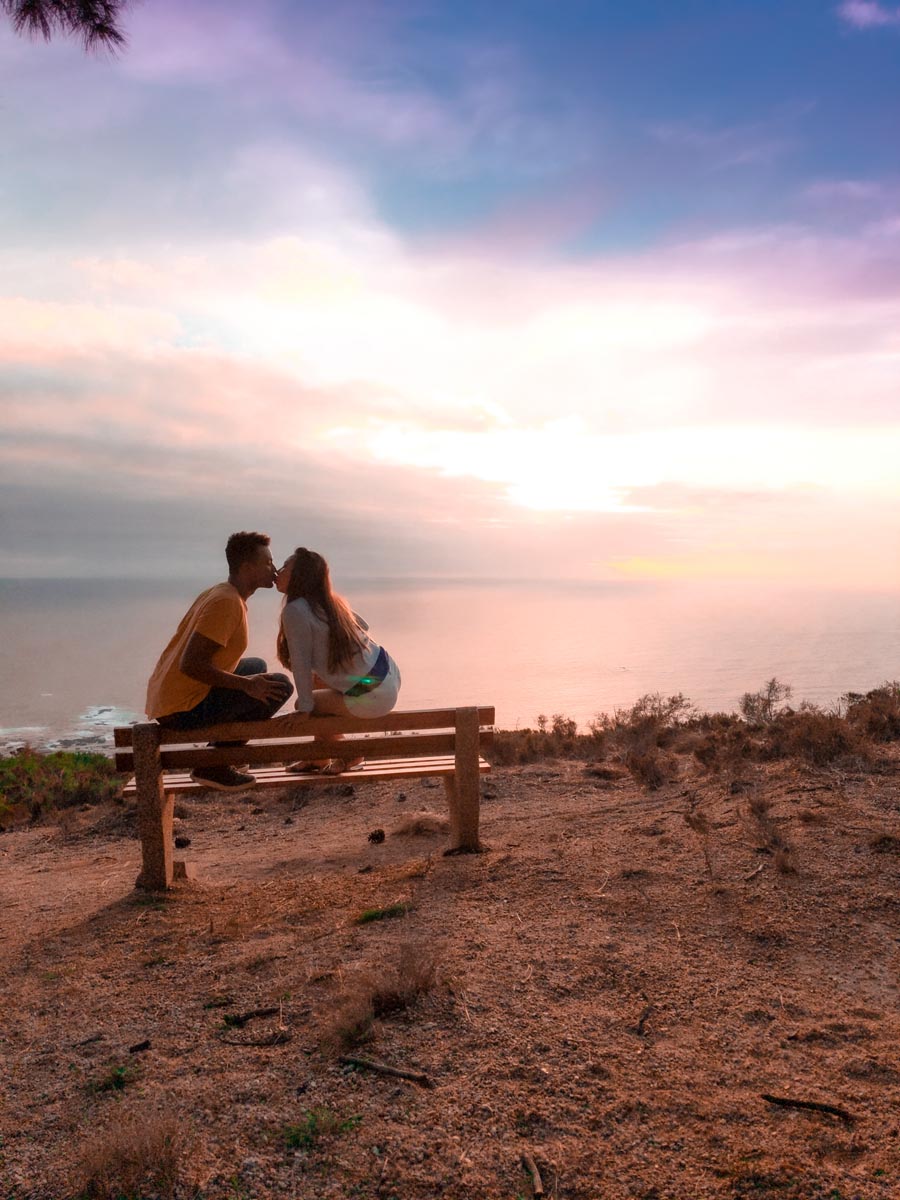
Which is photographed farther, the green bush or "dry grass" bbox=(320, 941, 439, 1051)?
the green bush

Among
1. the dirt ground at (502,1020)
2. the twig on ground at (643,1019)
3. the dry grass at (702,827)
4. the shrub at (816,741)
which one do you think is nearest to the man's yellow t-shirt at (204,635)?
the dirt ground at (502,1020)

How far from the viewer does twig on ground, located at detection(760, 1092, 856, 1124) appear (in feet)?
9.11

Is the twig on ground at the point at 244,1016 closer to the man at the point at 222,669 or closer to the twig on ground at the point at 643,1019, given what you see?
the twig on ground at the point at 643,1019

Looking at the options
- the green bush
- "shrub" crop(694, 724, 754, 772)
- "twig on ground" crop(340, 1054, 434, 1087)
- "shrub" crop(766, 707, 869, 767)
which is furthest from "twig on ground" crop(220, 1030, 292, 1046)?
the green bush

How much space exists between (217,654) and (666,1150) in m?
3.58

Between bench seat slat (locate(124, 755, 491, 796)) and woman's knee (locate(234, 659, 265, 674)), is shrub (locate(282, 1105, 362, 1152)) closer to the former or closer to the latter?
bench seat slat (locate(124, 755, 491, 796))

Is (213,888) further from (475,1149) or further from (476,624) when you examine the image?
(476,624)

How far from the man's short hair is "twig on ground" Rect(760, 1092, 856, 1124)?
152 inches

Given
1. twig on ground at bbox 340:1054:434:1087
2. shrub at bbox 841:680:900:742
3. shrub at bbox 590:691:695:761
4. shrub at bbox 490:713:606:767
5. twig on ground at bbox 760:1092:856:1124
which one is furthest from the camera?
shrub at bbox 590:691:695:761

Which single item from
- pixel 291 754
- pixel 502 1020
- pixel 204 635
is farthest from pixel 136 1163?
pixel 204 635

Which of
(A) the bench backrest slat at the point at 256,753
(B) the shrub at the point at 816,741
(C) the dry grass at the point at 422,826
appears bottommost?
(C) the dry grass at the point at 422,826

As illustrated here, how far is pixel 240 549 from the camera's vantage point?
17.1 feet

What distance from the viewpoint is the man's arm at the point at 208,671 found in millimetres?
4992

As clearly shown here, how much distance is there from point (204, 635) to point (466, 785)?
203cm
